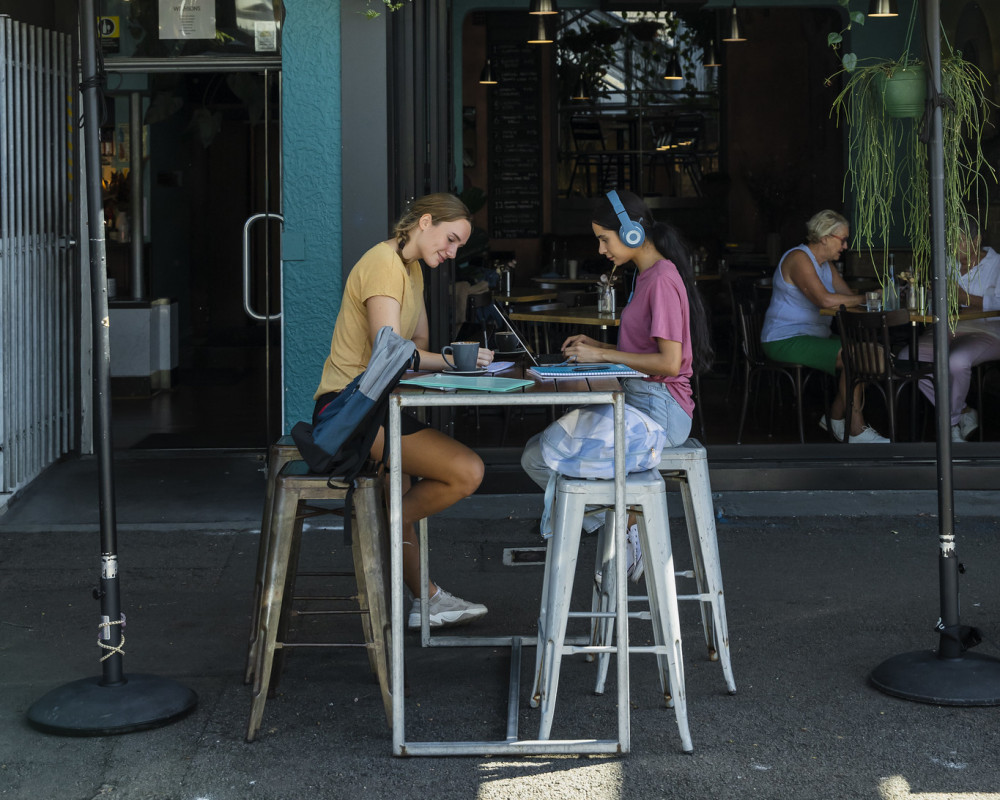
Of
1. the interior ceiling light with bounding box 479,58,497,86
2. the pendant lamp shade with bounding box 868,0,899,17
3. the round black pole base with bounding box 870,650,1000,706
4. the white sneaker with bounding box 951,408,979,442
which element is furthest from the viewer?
the interior ceiling light with bounding box 479,58,497,86

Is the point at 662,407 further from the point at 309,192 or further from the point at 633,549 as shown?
the point at 309,192

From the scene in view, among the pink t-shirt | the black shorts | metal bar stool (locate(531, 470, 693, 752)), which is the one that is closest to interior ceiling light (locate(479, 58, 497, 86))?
the pink t-shirt

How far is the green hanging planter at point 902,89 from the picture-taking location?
14.6 ft

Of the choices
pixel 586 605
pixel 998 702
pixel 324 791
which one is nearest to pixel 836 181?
pixel 586 605

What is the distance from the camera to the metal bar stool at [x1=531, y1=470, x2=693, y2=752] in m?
3.37

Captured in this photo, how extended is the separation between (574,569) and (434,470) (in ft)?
2.21

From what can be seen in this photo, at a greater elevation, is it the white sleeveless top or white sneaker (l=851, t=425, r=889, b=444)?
the white sleeveless top

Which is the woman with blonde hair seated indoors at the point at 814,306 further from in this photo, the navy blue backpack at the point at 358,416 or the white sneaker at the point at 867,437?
the navy blue backpack at the point at 358,416

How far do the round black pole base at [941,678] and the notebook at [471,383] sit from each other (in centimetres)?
141

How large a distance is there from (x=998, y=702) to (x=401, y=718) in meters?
1.67

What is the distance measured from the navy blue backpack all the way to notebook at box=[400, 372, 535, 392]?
74 mm

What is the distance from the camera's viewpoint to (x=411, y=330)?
165 inches

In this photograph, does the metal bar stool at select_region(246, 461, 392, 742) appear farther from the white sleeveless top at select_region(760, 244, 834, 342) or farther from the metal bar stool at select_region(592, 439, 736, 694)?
the white sleeveless top at select_region(760, 244, 834, 342)

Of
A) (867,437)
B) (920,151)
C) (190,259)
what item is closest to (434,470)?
(920,151)
